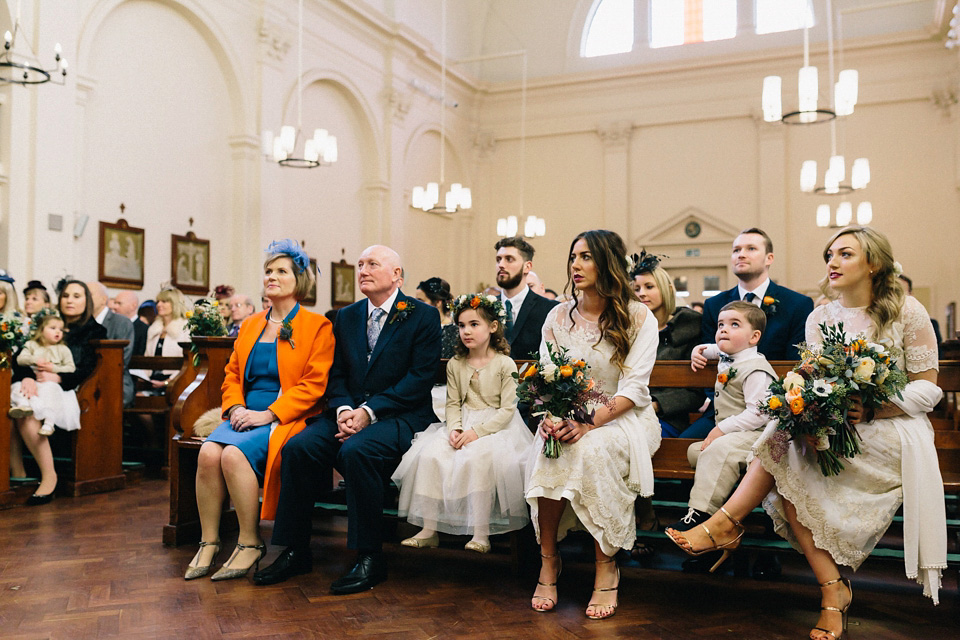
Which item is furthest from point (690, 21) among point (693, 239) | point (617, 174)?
point (693, 239)

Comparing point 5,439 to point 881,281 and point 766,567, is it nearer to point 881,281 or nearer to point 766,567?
point 766,567

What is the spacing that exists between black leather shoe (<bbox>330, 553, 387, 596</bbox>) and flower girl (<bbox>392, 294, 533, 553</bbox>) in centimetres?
22

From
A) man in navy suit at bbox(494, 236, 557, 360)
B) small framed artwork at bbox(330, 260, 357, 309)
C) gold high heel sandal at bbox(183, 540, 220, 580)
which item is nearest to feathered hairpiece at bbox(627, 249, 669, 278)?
man in navy suit at bbox(494, 236, 557, 360)

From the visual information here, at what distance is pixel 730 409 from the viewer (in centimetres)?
393

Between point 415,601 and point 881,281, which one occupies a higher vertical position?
point 881,281

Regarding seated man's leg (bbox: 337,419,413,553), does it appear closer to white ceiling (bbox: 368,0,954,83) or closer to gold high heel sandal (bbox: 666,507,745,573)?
gold high heel sandal (bbox: 666,507,745,573)

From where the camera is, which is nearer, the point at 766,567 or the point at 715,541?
the point at 715,541

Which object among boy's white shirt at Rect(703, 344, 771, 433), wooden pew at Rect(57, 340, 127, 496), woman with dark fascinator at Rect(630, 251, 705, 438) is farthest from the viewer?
wooden pew at Rect(57, 340, 127, 496)

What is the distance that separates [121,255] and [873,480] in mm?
8851

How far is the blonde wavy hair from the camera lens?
3.45m

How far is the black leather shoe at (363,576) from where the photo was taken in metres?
3.74

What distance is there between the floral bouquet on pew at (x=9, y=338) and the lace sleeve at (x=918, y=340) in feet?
18.1

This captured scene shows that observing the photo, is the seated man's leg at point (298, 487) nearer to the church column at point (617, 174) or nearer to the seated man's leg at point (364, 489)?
the seated man's leg at point (364, 489)

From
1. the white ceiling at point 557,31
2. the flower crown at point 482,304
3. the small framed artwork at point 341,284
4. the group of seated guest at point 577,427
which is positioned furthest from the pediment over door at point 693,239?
the flower crown at point 482,304
